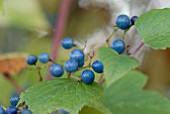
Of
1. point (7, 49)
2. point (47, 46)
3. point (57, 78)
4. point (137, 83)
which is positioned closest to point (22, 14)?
point (47, 46)

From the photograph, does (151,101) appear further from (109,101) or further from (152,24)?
(152,24)

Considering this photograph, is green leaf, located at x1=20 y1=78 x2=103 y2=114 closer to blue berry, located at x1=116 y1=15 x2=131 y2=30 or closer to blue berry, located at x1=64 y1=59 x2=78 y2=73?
blue berry, located at x1=64 y1=59 x2=78 y2=73

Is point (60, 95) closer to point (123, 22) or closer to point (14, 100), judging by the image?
point (14, 100)

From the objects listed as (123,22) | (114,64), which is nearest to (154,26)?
(123,22)

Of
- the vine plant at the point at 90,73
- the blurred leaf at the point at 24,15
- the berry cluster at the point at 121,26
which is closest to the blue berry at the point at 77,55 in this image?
the vine plant at the point at 90,73

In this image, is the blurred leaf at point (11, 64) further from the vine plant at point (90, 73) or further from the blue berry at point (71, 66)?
the blue berry at point (71, 66)
